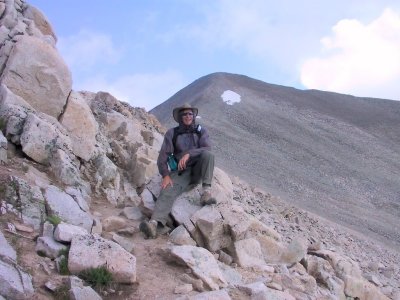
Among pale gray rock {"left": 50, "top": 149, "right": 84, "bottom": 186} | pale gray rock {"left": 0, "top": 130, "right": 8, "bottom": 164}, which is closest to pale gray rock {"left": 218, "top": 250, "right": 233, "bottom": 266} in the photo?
pale gray rock {"left": 50, "top": 149, "right": 84, "bottom": 186}

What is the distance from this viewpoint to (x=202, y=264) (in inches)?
287

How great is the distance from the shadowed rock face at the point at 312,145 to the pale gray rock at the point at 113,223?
15.5 metres

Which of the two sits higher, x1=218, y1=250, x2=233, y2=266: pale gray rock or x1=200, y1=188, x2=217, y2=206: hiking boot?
x1=200, y1=188, x2=217, y2=206: hiking boot

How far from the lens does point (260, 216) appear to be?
14477 millimetres

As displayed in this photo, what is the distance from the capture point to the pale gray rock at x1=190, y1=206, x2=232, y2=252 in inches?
327

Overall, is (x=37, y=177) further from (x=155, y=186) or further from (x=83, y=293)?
(x=83, y=293)

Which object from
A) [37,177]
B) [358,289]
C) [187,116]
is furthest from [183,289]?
[358,289]

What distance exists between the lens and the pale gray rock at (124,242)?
7483mm

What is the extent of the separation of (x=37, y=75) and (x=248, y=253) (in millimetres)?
5730

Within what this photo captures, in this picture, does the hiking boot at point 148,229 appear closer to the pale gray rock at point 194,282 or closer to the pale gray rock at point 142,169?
the pale gray rock at point 194,282

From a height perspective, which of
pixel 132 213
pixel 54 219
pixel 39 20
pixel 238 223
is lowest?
pixel 132 213

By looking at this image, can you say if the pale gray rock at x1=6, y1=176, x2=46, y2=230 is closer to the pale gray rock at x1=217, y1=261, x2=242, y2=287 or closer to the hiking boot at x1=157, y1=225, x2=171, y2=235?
the hiking boot at x1=157, y1=225, x2=171, y2=235

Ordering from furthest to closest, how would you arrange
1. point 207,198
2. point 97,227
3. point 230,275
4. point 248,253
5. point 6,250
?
point 207,198 → point 248,253 → point 97,227 → point 230,275 → point 6,250

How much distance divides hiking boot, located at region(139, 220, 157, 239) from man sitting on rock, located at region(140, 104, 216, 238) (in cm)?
43
